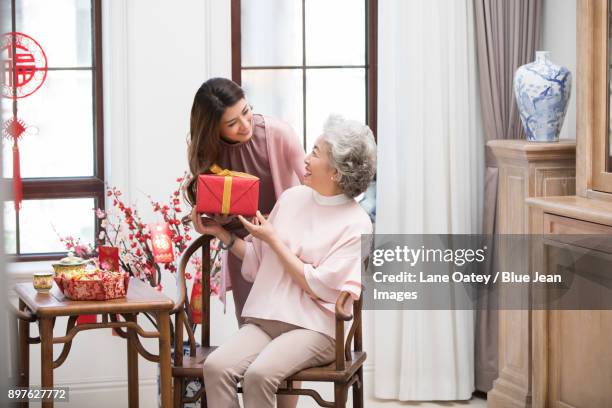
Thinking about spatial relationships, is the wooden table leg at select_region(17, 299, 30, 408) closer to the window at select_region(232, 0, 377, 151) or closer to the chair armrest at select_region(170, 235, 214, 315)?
the chair armrest at select_region(170, 235, 214, 315)

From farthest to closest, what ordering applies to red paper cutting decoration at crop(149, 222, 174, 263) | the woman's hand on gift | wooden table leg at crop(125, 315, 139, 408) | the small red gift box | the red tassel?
the red tassel
red paper cutting decoration at crop(149, 222, 174, 263)
wooden table leg at crop(125, 315, 139, 408)
the woman's hand on gift
the small red gift box

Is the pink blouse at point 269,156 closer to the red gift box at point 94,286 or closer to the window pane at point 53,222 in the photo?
the red gift box at point 94,286

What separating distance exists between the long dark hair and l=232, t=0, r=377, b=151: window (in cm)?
122

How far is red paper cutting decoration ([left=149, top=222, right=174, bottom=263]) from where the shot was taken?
3275 millimetres

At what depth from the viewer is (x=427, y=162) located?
3.95 meters

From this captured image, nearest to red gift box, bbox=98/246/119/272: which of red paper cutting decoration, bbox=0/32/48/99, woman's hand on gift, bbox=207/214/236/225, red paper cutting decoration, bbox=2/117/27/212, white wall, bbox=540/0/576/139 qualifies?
woman's hand on gift, bbox=207/214/236/225

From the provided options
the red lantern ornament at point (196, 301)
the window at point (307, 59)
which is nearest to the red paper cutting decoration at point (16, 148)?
the red lantern ornament at point (196, 301)

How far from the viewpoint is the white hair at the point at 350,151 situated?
2674mm

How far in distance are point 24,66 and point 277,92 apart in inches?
45.8

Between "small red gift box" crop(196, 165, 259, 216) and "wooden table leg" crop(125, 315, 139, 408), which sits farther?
"wooden table leg" crop(125, 315, 139, 408)

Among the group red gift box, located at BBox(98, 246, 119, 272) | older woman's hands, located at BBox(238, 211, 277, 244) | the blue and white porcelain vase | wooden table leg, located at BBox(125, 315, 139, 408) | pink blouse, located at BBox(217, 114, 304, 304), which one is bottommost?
wooden table leg, located at BBox(125, 315, 139, 408)

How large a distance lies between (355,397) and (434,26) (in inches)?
74.0

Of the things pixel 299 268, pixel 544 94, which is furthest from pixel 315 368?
pixel 544 94

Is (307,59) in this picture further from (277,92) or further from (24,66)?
(24,66)
